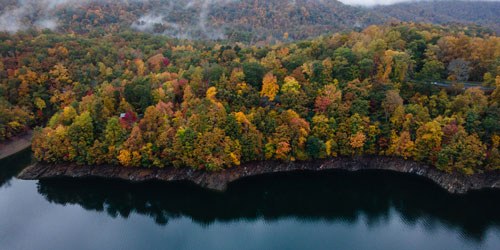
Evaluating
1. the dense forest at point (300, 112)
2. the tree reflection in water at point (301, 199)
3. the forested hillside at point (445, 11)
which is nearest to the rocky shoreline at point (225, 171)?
the tree reflection in water at point (301, 199)

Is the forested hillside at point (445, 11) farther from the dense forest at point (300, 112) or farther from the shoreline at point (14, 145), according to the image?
the shoreline at point (14, 145)

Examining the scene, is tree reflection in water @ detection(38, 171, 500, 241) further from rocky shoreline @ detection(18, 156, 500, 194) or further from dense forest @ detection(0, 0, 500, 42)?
dense forest @ detection(0, 0, 500, 42)

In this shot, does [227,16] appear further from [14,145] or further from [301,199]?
[301,199]

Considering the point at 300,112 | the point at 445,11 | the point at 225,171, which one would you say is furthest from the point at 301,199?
the point at 445,11

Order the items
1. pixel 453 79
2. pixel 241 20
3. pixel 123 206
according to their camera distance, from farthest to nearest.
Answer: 1. pixel 241 20
2. pixel 453 79
3. pixel 123 206

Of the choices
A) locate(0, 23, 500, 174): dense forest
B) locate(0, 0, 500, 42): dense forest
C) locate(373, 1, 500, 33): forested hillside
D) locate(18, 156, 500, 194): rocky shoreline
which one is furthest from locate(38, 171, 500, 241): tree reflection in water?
locate(373, 1, 500, 33): forested hillside

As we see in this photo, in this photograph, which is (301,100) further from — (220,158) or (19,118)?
(19,118)

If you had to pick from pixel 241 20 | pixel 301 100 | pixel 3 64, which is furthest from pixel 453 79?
pixel 241 20
